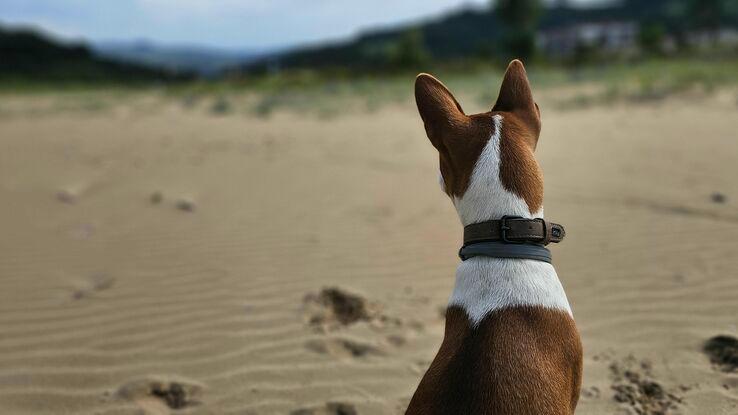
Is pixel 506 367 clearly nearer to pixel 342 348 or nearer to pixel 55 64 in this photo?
pixel 342 348

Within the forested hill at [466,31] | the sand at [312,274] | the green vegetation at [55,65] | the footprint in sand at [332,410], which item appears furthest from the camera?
the forested hill at [466,31]

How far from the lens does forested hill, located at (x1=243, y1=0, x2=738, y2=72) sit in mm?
77062

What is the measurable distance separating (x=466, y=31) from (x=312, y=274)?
424ft

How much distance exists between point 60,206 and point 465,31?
419 feet

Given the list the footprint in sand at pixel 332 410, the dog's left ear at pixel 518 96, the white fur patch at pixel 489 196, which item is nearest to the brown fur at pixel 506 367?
the white fur patch at pixel 489 196

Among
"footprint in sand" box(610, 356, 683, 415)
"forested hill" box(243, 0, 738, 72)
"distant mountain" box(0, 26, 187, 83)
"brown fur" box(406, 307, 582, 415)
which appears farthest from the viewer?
"forested hill" box(243, 0, 738, 72)

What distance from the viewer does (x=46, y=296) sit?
15.0ft

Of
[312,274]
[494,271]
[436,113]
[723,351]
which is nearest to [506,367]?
[494,271]

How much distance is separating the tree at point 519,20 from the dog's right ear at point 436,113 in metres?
54.6

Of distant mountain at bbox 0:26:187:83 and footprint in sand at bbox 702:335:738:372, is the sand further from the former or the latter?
distant mountain at bbox 0:26:187:83

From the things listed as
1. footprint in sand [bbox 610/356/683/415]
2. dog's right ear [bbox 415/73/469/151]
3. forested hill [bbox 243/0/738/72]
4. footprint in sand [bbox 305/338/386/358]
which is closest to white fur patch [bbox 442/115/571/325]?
dog's right ear [bbox 415/73/469/151]

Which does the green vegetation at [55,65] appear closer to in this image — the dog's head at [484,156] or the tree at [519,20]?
the tree at [519,20]

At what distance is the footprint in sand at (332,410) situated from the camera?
3.07 meters

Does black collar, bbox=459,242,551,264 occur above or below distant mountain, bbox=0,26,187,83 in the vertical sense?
below
